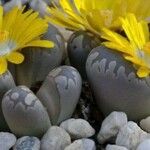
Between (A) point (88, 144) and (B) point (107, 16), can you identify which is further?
(B) point (107, 16)

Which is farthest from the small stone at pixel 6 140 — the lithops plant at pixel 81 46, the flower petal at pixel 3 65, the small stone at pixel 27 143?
the lithops plant at pixel 81 46

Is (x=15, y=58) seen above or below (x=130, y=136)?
above

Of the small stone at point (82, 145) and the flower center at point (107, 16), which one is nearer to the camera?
the small stone at point (82, 145)

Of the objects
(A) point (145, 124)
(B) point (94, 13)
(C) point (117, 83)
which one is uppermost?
(B) point (94, 13)

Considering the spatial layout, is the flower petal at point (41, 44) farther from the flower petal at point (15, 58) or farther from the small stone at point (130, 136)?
the small stone at point (130, 136)

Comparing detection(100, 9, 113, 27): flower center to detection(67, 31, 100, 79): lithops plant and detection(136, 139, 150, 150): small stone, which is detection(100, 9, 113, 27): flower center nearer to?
detection(67, 31, 100, 79): lithops plant

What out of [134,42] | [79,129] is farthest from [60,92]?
[134,42]

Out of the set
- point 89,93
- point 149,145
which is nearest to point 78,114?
point 89,93

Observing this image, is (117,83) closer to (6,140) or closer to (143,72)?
(143,72)

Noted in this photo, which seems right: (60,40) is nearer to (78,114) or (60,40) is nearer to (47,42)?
(47,42)
